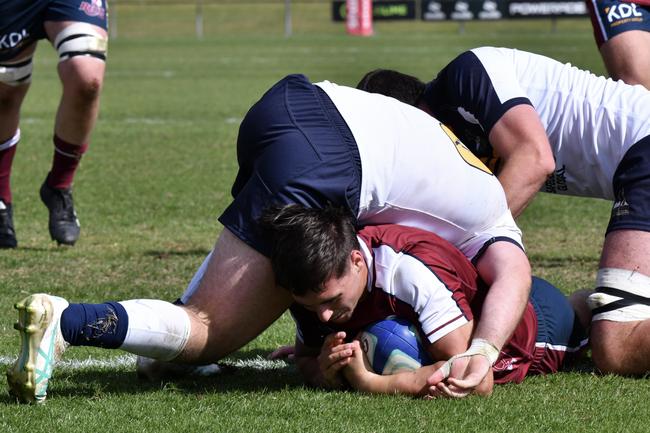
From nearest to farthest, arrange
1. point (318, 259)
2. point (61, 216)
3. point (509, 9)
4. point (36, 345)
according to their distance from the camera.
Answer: point (36, 345), point (318, 259), point (61, 216), point (509, 9)

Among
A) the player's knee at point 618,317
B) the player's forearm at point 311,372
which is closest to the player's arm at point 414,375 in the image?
the player's forearm at point 311,372

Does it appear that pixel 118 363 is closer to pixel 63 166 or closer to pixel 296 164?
pixel 296 164

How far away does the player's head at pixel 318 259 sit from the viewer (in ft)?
12.2

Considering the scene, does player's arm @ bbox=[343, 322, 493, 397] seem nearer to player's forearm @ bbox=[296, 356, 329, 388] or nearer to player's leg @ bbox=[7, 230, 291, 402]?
player's forearm @ bbox=[296, 356, 329, 388]

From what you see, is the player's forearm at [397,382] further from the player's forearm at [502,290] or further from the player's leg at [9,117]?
the player's leg at [9,117]

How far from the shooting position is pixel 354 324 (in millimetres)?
4059

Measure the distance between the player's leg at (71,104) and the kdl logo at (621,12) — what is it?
9.25 ft

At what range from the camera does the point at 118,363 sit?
445 cm

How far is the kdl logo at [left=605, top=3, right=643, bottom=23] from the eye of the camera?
6.20 metres

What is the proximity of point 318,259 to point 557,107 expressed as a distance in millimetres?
1611

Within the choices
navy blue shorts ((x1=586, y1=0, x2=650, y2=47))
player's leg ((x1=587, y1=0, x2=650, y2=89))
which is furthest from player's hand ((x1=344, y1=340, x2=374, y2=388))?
navy blue shorts ((x1=586, y1=0, x2=650, y2=47))

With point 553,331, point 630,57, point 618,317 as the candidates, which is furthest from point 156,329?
point 630,57

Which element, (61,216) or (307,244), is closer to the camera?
(307,244)

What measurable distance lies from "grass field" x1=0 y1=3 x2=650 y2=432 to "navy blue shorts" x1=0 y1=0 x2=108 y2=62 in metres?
1.21
